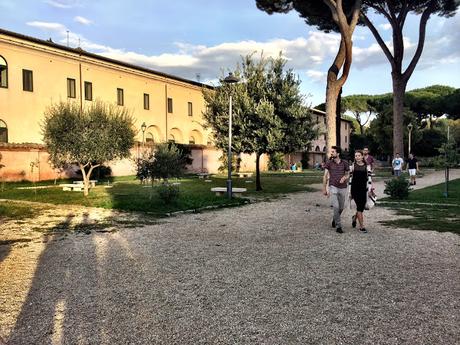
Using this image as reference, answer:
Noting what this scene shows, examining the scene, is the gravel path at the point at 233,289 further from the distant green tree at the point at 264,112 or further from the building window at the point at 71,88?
the building window at the point at 71,88


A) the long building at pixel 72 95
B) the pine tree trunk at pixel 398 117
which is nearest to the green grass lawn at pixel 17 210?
the long building at pixel 72 95

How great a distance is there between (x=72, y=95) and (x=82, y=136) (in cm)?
2000

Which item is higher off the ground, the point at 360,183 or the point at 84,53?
the point at 84,53

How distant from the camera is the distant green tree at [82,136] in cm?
1672

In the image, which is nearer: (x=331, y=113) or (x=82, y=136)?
(x=82, y=136)

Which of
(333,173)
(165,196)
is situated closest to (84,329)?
(333,173)

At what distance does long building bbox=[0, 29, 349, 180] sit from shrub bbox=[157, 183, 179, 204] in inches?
344

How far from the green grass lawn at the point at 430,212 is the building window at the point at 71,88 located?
27814 mm

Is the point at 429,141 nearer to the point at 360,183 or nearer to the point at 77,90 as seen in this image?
the point at 77,90

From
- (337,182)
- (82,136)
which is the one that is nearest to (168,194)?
(82,136)

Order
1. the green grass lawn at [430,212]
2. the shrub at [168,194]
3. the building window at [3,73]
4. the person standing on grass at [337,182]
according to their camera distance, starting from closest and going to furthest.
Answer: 1. the person standing on grass at [337,182]
2. the green grass lawn at [430,212]
3. the shrub at [168,194]
4. the building window at [3,73]

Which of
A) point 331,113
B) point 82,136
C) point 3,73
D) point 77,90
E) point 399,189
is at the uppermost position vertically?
point 3,73

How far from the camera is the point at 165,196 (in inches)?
544

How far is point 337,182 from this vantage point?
9.20 meters
